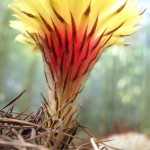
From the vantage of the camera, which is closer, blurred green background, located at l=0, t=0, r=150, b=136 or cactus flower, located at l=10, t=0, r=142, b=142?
cactus flower, located at l=10, t=0, r=142, b=142

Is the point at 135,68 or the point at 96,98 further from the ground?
the point at 135,68

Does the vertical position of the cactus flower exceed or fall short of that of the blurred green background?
it exceeds it

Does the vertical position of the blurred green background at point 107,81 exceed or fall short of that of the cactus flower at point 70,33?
it falls short

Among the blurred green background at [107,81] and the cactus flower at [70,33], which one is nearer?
the cactus flower at [70,33]

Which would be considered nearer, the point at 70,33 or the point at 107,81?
the point at 70,33

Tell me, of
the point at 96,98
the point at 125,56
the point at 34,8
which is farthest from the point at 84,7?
the point at 96,98

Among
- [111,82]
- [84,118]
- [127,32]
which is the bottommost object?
[84,118]

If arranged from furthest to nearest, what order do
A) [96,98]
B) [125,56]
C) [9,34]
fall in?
[96,98], [125,56], [9,34]

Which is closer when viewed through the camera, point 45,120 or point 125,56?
point 45,120

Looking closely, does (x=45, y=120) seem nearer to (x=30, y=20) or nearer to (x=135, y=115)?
(x=30, y=20)

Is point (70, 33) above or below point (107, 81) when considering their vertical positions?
above

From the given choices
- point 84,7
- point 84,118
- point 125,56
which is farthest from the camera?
point 125,56
